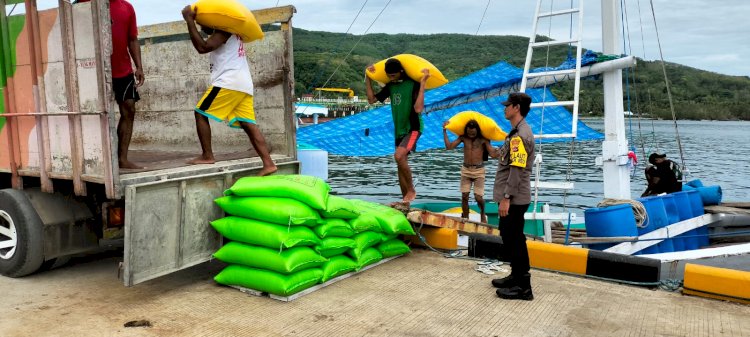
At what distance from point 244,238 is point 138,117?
151 inches

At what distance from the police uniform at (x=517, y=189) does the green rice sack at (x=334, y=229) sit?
1379 mm

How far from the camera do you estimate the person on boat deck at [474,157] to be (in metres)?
8.45

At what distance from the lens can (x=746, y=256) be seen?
7383mm

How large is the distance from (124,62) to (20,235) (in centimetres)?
179

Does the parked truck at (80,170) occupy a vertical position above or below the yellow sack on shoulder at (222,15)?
below

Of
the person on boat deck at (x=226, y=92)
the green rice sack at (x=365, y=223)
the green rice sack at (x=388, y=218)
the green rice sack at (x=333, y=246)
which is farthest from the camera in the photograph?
the green rice sack at (x=388, y=218)

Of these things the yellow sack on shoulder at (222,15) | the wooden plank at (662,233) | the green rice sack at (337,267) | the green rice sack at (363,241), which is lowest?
the wooden plank at (662,233)

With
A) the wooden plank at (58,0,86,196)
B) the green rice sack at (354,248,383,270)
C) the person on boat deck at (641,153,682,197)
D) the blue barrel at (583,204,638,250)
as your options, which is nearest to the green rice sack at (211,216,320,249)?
the green rice sack at (354,248,383,270)

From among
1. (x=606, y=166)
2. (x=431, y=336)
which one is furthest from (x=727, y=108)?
(x=431, y=336)

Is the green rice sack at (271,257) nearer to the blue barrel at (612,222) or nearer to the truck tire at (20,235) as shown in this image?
the truck tire at (20,235)

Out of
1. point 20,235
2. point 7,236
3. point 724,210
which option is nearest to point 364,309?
point 20,235

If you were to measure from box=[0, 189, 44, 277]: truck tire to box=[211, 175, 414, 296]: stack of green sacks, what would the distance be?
1540mm

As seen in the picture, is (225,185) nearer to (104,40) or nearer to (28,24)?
(104,40)

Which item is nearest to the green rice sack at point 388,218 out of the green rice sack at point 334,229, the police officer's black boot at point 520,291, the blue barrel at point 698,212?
the green rice sack at point 334,229
